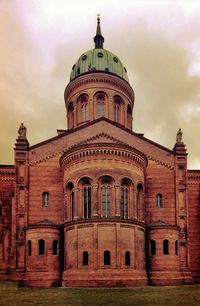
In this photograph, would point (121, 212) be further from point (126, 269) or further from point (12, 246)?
point (12, 246)

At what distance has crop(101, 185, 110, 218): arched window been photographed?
3412 centimetres

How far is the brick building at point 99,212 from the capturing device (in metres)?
33.2

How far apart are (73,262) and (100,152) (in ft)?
29.7

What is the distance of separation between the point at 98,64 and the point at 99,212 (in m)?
23.5

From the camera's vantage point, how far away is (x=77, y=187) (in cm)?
3509

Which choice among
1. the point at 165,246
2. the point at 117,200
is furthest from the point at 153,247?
the point at 117,200

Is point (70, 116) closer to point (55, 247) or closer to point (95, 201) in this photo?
point (95, 201)

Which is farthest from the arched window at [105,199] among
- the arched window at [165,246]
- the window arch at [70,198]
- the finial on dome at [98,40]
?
the finial on dome at [98,40]

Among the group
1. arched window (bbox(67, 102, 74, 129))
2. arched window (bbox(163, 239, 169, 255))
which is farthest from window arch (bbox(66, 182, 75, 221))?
arched window (bbox(67, 102, 74, 129))

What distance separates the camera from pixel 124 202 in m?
35.1

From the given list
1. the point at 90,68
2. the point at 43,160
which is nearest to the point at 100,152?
the point at 43,160

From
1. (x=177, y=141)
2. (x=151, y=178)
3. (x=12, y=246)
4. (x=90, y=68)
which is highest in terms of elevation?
(x=90, y=68)

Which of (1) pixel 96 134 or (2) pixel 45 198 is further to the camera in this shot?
(1) pixel 96 134

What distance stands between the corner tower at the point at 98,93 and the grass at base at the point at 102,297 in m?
23.0
